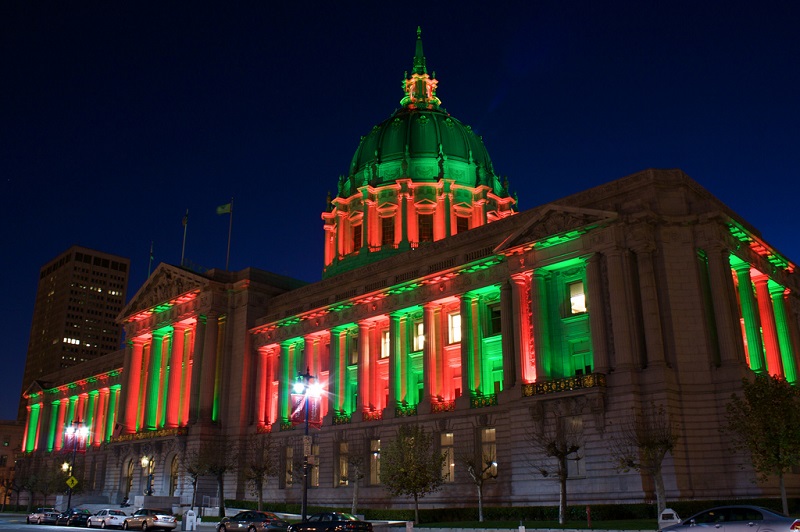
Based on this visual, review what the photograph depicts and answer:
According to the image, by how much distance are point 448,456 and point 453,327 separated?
10.1 metres

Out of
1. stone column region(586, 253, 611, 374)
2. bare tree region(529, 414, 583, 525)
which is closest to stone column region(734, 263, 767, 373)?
stone column region(586, 253, 611, 374)

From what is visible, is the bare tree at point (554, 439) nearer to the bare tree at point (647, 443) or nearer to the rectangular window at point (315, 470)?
the bare tree at point (647, 443)

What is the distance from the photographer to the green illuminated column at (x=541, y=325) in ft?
163

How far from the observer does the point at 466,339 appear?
5634 centimetres

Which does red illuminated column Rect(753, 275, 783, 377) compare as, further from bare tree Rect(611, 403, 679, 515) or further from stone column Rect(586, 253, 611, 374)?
bare tree Rect(611, 403, 679, 515)

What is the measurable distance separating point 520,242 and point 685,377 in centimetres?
1388

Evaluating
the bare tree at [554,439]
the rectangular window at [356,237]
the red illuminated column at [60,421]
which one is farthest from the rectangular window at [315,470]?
the red illuminated column at [60,421]

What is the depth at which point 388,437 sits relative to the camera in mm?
58688

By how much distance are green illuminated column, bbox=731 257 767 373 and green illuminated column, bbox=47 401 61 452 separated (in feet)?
308

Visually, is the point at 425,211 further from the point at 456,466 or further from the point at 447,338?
Answer: the point at 456,466

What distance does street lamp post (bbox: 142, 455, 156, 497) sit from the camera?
2881 inches

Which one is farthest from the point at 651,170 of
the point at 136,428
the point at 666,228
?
the point at 136,428

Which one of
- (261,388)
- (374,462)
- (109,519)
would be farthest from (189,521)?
(261,388)

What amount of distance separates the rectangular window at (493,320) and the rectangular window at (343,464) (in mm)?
15200
